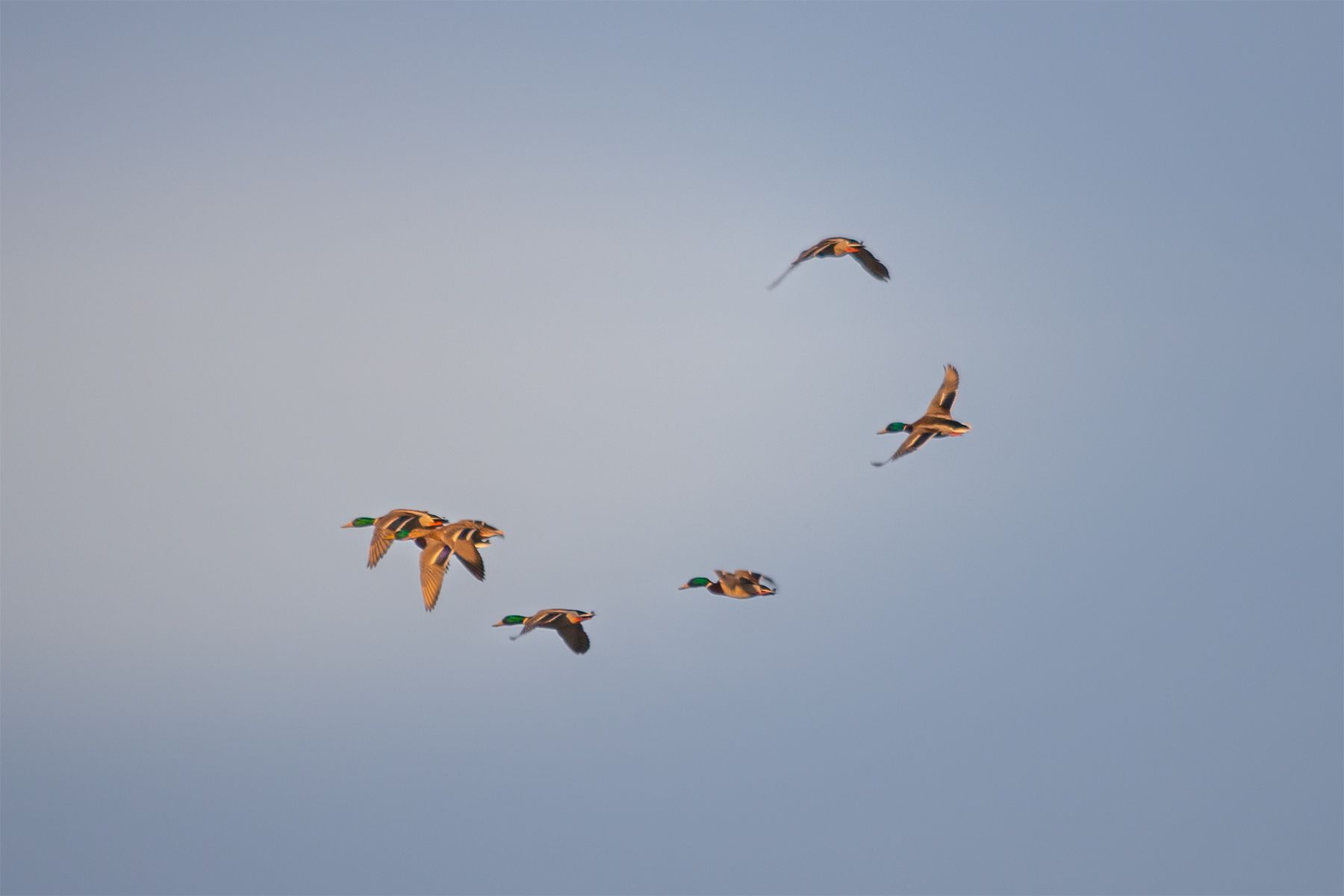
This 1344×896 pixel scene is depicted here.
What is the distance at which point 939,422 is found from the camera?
54.0 meters

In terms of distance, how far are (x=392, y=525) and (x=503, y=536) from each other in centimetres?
383

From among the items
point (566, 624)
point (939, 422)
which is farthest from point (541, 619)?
point (939, 422)

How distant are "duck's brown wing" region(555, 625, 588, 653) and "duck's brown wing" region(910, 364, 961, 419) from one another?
37.3 ft

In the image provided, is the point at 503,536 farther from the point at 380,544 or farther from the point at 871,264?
the point at 871,264

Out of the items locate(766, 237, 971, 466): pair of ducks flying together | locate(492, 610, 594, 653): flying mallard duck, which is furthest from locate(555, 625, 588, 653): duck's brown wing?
locate(766, 237, 971, 466): pair of ducks flying together

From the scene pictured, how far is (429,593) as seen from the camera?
51.6 metres

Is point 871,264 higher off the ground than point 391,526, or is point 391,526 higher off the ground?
point 871,264

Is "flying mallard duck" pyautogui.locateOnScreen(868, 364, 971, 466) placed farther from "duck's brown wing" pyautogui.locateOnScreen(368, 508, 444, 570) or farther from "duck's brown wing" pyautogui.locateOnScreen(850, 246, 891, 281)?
"duck's brown wing" pyautogui.locateOnScreen(368, 508, 444, 570)

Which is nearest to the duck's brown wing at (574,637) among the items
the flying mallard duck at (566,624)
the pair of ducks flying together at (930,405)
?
the flying mallard duck at (566,624)

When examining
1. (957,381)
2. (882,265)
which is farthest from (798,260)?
(957,381)

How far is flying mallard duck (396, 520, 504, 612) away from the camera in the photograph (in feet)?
169

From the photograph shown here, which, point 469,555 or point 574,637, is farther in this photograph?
point 574,637

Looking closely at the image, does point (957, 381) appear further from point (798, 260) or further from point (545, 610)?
point (545, 610)

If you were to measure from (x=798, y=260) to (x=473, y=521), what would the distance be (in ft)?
37.0
